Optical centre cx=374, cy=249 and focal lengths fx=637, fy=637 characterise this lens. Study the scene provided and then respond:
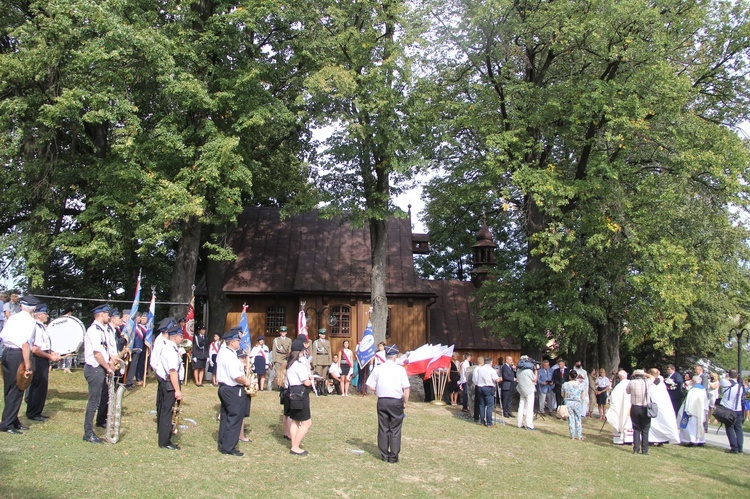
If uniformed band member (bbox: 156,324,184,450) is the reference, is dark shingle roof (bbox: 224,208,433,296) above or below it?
above

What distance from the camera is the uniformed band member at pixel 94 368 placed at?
995cm

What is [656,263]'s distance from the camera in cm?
1966

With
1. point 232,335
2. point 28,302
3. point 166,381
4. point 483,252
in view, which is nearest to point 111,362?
point 166,381

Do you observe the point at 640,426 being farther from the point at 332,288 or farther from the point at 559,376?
the point at 332,288

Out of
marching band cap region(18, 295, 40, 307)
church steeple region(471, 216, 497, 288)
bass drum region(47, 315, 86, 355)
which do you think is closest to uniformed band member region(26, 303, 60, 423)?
marching band cap region(18, 295, 40, 307)

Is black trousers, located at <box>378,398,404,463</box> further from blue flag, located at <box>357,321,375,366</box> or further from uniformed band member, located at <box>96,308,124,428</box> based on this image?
blue flag, located at <box>357,321,375,366</box>

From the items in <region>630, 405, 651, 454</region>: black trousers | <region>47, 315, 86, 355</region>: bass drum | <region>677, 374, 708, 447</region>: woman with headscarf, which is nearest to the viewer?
<region>47, 315, 86, 355</region>: bass drum

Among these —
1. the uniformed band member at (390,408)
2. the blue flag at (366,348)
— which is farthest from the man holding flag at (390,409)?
the blue flag at (366,348)

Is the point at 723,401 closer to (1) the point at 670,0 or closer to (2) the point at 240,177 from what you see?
(1) the point at 670,0

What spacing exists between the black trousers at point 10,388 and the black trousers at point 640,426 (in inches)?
462

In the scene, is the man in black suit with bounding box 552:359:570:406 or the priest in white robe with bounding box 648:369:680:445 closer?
the priest in white robe with bounding box 648:369:680:445

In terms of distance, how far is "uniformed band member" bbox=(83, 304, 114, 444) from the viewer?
9.95m

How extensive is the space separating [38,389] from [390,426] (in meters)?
6.12

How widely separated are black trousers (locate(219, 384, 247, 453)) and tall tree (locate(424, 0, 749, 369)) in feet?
41.1
